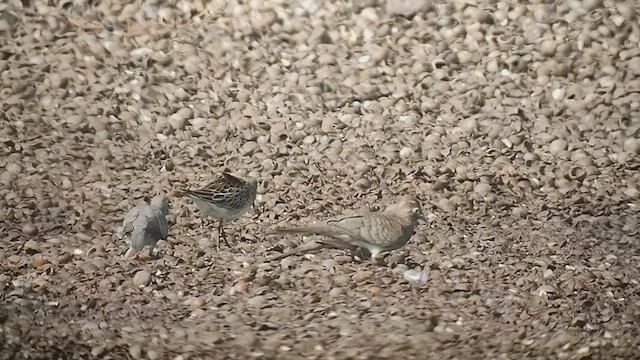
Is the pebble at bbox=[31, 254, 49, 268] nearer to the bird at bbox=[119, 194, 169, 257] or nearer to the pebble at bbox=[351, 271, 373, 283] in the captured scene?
the bird at bbox=[119, 194, 169, 257]

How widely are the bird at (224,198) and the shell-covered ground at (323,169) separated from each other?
11 centimetres

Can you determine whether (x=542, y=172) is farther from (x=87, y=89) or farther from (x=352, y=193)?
(x=87, y=89)

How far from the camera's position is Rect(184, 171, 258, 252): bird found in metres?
3.76

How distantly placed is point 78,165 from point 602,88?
2.32 metres

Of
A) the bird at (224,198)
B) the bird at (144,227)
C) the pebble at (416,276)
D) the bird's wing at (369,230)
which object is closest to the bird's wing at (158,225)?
the bird at (144,227)

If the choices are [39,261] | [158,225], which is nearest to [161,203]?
[158,225]

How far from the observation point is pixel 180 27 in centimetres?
479

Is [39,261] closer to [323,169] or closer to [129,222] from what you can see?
[129,222]

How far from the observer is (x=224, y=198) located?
3756 millimetres

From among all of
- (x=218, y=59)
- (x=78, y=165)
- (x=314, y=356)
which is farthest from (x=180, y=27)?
(x=314, y=356)

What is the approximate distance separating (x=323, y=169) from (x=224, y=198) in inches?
22.3

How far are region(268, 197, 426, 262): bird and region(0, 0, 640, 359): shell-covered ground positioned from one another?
7 cm

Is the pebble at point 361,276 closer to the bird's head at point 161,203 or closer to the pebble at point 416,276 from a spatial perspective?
the pebble at point 416,276

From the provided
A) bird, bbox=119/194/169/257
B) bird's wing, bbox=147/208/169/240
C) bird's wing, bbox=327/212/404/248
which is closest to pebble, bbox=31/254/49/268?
bird, bbox=119/194/169/257
